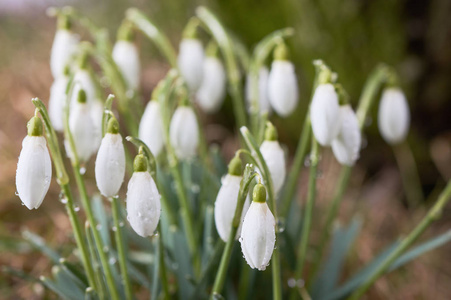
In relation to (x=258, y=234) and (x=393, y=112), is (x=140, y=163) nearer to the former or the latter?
(x=258, y=234)

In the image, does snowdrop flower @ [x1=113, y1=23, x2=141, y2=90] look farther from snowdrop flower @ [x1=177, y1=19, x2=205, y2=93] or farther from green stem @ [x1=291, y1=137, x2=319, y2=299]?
green stem @ [x1=291, y1=137, x2=319, y2=299]

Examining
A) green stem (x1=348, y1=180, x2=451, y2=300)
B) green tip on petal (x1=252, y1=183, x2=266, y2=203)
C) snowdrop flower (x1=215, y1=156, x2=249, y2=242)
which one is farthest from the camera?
green stem (x1=348, y1=180, x2=451, y2=300)

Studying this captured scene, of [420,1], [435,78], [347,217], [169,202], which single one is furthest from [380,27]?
[169,202]

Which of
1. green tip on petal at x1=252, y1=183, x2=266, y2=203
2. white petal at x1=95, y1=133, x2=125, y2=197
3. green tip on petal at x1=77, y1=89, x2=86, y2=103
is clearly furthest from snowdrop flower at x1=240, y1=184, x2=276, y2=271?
green tip on petal at x1=77, y1=89, x2=86, y2=103

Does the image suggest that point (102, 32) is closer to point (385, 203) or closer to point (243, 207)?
point (243, 207)

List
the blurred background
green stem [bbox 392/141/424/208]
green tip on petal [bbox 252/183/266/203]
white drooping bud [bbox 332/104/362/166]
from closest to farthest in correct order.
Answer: green tip on petal [bbox 252/183/266/203] → white drooping bud [bbox 332/104/362/166] → the blurred background → green stem [bbox 392/141/424/208]

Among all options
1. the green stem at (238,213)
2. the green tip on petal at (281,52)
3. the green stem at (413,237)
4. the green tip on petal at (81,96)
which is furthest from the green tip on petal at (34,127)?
the green stem at (413,237)

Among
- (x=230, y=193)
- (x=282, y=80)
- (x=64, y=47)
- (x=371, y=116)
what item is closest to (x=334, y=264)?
(x=282, y=80)
